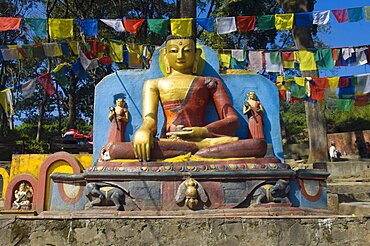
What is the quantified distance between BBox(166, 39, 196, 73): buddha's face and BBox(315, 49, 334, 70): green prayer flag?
4.76 m

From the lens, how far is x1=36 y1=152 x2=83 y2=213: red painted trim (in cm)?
742

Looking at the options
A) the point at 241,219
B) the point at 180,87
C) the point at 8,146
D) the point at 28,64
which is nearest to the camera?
the point at 241,219

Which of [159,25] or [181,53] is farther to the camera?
[159,25]

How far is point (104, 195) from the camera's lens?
19.9ft

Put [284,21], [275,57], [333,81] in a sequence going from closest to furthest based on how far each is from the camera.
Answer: [284,21]
[333,81]
[275,57]

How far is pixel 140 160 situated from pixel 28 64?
72.5ft

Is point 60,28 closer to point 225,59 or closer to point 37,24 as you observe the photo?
point 37,24

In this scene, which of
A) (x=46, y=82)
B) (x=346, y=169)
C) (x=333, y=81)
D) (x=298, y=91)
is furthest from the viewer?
(x=346, y=169)

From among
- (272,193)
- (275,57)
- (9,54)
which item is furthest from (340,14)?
(9,54)

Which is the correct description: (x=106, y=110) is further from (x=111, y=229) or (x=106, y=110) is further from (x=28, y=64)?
(x=28, y=64)

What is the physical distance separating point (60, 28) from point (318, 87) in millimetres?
7011

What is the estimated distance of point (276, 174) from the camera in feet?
20.1

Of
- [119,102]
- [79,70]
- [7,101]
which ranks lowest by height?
[119,102]

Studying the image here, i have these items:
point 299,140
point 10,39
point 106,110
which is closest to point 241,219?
point 106,110
